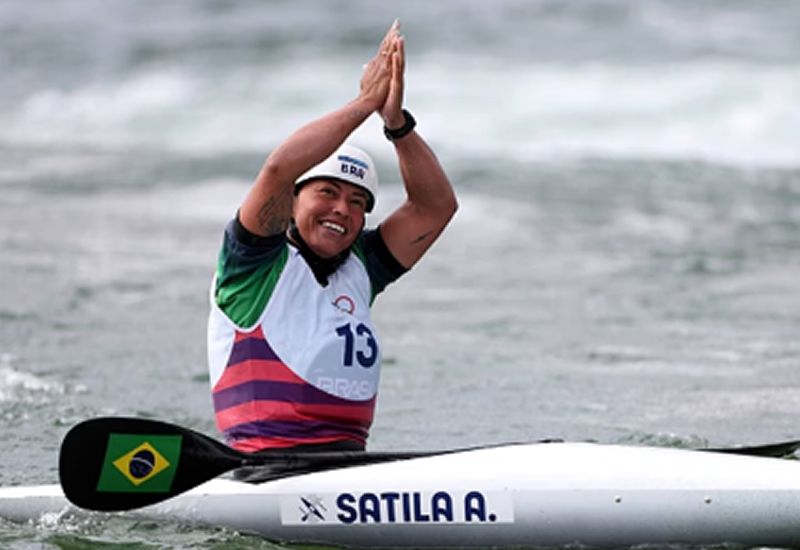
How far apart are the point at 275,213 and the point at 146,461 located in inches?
34.0

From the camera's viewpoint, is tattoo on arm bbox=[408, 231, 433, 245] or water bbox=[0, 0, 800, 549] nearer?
tattoo on arm bbox=[408, 231, 433, 245]

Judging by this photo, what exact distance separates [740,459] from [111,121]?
1518 cm

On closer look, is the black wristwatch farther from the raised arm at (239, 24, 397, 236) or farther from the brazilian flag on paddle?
the brazilian flag on paddle

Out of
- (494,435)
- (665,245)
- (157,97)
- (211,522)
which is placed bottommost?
(211,522)

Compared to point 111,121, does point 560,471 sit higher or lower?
lower

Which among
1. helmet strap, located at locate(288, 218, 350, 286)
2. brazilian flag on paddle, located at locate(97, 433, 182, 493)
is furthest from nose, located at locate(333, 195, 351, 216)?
brazilian flag on paddle, located at locate(97, 433, 182, 493)

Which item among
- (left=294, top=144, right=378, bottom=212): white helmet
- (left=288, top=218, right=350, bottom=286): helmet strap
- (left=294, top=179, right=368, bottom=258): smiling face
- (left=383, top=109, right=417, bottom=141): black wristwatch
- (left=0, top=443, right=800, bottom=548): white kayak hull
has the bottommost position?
(left=0, top=443, right=800, bottom=548): white kayak hull

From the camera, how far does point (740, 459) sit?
531cm

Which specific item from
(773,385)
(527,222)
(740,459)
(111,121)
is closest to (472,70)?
(111,121)

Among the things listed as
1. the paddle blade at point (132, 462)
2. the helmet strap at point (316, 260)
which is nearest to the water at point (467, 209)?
the paddle blade at point (132, 462)

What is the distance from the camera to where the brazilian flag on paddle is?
17.4ft

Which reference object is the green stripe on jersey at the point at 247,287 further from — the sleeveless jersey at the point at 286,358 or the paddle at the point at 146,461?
the paddle at the point at 146,461

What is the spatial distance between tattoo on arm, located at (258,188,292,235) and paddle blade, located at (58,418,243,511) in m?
0.69

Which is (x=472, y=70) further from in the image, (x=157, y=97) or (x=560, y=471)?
(x=560, y=471)
